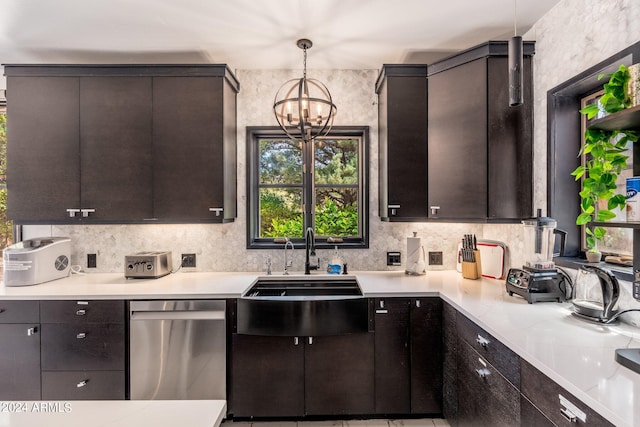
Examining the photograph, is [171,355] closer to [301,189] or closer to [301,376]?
[301,376]

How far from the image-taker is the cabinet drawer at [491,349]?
4.36ft

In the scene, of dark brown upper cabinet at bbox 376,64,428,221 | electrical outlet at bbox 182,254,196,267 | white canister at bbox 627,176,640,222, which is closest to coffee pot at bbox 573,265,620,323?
white canister at bbox 627,176,640,222

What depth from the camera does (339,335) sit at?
2131 millimetres

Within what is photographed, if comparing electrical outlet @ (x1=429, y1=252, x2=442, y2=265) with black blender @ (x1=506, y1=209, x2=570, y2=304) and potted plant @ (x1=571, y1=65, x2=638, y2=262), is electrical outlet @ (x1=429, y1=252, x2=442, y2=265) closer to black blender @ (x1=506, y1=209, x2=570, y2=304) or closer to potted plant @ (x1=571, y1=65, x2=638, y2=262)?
black blender @ (x1=506, y1=209, x2=570, y2=304)

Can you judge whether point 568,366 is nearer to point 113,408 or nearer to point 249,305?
point 113,408

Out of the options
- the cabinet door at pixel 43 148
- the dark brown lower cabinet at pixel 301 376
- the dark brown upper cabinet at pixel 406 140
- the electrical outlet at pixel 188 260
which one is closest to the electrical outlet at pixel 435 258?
the dark brown upper cabinet at pixel 406 140

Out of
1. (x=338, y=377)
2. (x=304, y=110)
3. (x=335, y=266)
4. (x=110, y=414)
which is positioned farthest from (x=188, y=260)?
(x=110, y=414)

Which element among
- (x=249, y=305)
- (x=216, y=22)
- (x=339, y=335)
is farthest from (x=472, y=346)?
(x=216, y=22)

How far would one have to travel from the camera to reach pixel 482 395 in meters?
1.58

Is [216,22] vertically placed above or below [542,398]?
above

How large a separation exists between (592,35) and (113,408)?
2638 millimetres

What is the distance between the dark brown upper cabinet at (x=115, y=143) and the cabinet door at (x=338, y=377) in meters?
1.26

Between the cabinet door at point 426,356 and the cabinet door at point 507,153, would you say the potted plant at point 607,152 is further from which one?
the cabinet door at point 426,356

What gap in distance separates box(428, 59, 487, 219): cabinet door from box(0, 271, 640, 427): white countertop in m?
0.57
